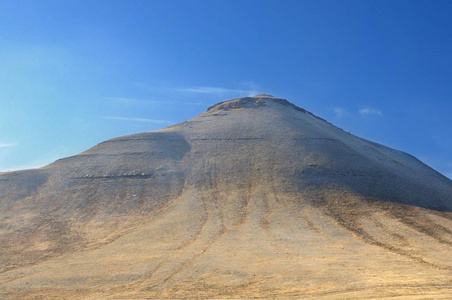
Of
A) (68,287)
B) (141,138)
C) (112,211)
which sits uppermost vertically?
(141,138)

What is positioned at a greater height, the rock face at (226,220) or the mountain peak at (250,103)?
the mountain peak at (250,103)

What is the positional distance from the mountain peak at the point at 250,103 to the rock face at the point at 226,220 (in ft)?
32.6

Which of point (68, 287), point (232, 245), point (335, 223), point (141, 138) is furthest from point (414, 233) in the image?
point (141, 138)

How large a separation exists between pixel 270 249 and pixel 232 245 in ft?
10.1

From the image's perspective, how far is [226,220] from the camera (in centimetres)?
4238

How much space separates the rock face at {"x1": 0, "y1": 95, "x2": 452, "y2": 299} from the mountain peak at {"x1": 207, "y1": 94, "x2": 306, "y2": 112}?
995cm

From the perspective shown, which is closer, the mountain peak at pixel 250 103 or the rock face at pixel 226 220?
the rock face at pixel 226 220

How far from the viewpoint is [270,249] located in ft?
107

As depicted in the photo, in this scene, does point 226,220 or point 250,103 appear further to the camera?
point 250,103

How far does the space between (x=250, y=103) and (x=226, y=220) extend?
48655 millimetres

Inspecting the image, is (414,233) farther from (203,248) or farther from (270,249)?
(203,248)

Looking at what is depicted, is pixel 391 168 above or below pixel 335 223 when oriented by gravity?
above

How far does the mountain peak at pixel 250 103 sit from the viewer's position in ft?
287

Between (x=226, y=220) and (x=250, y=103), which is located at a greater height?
(x=250, y=103)
